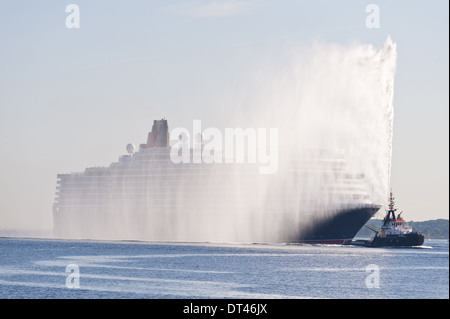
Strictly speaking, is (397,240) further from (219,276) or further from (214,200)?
(219,276)

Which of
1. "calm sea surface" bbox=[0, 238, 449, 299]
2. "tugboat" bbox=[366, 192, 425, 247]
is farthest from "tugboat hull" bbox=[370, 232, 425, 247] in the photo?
"calm sea surface" bbox=[0, 238, 449, 299]

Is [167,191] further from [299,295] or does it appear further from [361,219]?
[299,295]

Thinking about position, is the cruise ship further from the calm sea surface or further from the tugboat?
the calm sea surface

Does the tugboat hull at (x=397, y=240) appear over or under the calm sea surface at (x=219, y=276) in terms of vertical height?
over

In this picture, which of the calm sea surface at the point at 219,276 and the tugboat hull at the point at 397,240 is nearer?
the calm sea surface at the point at 219,276

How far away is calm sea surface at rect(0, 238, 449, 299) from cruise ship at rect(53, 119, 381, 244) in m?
17.6

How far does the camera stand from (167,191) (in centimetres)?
11425

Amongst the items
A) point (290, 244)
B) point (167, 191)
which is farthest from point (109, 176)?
point (290, 244)

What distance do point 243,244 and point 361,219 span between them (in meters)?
14.7

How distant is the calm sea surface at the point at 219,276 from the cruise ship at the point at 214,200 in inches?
691

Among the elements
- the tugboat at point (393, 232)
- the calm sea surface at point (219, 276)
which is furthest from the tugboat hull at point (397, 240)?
the calm sea surface at point (219, 276)

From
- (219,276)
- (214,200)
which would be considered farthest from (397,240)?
(219,276)

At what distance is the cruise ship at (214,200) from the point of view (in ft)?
330

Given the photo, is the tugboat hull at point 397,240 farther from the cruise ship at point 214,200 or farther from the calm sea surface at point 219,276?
the calm sea surface at point 219,276
